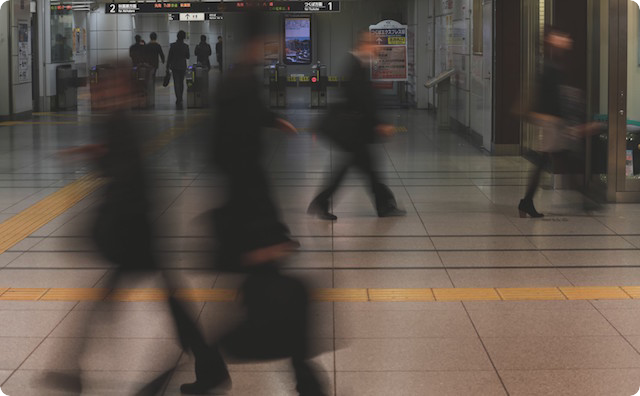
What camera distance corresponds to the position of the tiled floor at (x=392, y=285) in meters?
4.10

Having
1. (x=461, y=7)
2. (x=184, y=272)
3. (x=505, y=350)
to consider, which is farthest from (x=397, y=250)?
(x=461, y=7)

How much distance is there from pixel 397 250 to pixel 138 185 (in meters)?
3.10

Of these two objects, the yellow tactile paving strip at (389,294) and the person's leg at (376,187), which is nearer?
the yellow tactile paving strip at (389,294)

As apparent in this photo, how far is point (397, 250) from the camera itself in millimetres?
6754

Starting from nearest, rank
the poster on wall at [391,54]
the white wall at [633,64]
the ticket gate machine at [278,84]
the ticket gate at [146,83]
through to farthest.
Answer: the white wall at [633,64] < the poster on wall at [391,54] < the ticket gate at [146,83] < the ticket gate machine at [278,84]

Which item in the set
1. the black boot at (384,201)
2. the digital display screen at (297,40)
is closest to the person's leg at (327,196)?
the black boot at (384,201)

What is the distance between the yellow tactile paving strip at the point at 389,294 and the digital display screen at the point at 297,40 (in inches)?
808

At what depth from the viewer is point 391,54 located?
19.4m

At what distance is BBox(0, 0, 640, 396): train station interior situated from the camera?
3.99 meters

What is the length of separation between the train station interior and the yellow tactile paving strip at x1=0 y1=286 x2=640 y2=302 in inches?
0.9

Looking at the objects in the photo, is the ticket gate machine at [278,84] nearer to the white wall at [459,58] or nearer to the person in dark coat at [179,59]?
the person in dark coat at [179,59]

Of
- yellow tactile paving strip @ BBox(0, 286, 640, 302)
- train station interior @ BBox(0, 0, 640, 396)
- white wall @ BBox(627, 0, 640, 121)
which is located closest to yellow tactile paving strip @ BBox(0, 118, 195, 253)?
train station interior @ BBox(0, 0, 640, 396)

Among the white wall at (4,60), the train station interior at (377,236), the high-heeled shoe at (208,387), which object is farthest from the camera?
the white wall at (4,60)

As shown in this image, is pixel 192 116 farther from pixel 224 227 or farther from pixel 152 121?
pixel 224 227
